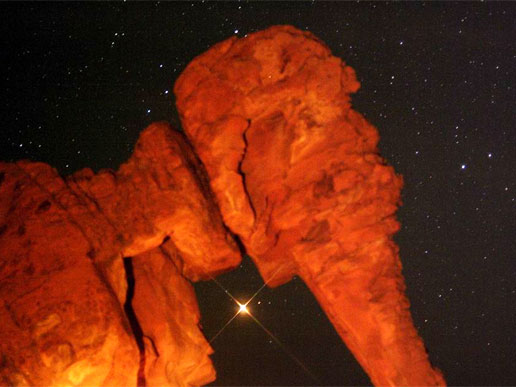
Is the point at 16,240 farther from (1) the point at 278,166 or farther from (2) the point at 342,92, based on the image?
(2) the point at 342,92

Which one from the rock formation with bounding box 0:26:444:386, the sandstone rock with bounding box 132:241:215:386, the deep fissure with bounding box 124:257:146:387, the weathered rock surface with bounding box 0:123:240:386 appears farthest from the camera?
the sandstone rock with bounding box 132:241:215:386

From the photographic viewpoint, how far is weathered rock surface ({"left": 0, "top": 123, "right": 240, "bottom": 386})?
15.0 ft

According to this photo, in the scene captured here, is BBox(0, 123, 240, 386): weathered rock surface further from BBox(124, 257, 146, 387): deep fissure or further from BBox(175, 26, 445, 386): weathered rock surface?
BBox(175, 26, 445, 386): weathered rock surface

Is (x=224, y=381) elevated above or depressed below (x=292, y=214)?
below

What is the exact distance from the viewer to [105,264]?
5137 millimetres

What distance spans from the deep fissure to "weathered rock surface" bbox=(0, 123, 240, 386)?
64mm

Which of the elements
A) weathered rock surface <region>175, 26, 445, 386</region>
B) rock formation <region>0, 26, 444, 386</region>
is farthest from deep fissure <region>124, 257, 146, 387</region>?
weathered rock surface <region>175, 26, 445, 386</region>

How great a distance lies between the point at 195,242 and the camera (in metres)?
5.87

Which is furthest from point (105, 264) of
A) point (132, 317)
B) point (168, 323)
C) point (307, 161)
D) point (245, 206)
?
point (307, 161)

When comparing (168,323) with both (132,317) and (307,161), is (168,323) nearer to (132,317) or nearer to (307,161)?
(132,317)

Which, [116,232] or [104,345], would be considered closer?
[104,345]

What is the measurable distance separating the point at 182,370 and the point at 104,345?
1.86 meters

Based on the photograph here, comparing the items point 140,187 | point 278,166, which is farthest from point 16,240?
point 278,166

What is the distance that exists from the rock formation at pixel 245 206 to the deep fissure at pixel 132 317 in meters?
0.02
